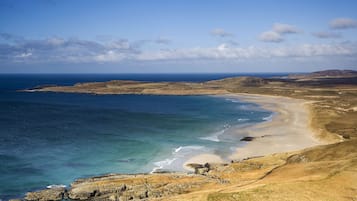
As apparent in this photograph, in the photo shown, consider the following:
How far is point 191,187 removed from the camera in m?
46.4

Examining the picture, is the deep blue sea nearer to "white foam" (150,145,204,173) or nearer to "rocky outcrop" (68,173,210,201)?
"white foam" (150,145,204,173)

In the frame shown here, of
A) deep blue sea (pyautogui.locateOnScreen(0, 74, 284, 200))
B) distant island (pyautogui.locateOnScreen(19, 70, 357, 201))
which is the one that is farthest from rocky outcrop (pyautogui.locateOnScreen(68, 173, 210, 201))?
deep blue sea (pyautogui.locateOnScreen(0, 74, 284, 200))

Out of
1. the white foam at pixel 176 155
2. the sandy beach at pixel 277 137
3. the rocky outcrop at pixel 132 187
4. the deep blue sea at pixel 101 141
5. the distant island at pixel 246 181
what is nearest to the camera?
the distant island at pixel 246 181

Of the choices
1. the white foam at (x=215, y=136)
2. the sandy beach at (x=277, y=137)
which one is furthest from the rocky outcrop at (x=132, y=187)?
the white foam at (x=215, y=136)

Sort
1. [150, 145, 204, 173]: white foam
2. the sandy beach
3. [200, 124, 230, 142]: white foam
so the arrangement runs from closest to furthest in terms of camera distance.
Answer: [150, 145, 204, 173]: white foam < the sandy beach < [200, 124, 230, 142]: white foam

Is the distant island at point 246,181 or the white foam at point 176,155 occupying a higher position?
the distant island at point 246,181

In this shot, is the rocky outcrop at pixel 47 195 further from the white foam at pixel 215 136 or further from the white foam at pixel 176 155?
the white foam at pixel 215 136

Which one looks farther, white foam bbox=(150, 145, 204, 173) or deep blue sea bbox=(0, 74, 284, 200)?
white foam bbox=(150, 145, 204, 173)

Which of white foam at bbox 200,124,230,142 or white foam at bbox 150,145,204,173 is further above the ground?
white foam at bbox 200,124,230,142

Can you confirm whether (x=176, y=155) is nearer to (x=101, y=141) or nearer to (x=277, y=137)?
(x=101, y=141)

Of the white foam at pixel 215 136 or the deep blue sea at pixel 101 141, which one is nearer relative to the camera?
the deep blue sea at pixel 101 141

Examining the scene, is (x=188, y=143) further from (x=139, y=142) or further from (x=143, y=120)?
(x=143, y=120)

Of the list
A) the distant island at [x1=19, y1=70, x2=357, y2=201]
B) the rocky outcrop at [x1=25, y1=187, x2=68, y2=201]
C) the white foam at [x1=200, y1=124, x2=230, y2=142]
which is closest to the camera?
the distant island at [x1=19, y1=70, x2=357, y2=201]

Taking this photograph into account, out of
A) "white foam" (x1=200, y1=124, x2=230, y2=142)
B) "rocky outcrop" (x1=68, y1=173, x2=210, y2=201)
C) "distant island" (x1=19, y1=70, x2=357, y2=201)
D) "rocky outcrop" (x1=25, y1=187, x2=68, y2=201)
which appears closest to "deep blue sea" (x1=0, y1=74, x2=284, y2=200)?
"white foam" (x1=200, y1=124, x2=230, y2=142)
